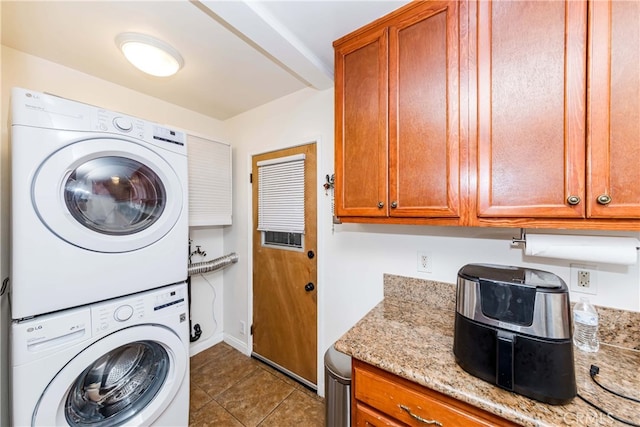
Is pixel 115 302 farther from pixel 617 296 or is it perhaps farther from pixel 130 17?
pixel 617 296

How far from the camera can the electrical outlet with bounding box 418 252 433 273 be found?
1424 mm

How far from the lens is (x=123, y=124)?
1.26 m

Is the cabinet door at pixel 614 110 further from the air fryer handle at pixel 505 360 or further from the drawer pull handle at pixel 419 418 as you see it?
the drawer pull handle at pixel 419 418

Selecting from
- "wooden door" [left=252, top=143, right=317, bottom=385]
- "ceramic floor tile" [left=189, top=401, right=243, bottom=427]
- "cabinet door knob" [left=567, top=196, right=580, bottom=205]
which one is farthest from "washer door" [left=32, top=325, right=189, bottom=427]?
"cabinet door knob" [left=567, top=196, right=580, bottom=205]

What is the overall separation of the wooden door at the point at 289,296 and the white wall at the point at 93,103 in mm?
557

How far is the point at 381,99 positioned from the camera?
119cm

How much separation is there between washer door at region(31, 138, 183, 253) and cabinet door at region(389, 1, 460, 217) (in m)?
1.32

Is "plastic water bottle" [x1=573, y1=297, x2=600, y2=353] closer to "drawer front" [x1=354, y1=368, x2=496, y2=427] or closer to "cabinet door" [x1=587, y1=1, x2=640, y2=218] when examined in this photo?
"cabinet door" [x1=587, y1=1, x2=640, y2=218]

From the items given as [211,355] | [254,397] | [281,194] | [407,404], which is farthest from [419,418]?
[211,355]

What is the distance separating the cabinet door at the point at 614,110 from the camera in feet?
2.44

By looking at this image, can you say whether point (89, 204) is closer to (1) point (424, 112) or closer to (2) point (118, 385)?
(2) point (118, 385)

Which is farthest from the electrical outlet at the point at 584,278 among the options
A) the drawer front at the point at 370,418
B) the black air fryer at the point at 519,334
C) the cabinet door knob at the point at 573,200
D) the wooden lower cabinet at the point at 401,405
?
the drawer front at the point at 370,418

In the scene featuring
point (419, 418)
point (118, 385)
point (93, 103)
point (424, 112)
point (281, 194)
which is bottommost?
point (118, 385)

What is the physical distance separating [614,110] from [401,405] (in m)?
1.25
